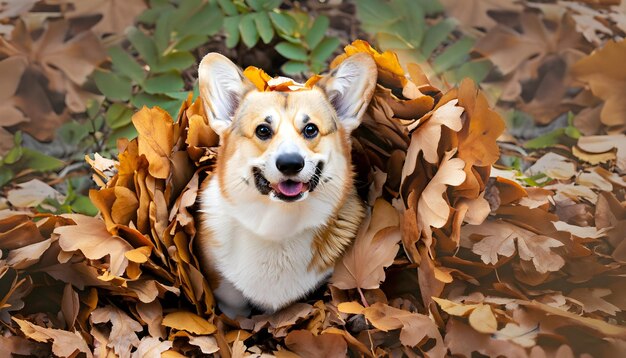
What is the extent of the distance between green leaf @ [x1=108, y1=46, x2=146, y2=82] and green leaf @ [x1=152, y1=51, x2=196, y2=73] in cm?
9

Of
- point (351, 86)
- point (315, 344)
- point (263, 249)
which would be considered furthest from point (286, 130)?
point (315, 344)

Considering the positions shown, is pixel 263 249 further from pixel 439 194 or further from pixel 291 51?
pixel 291 51

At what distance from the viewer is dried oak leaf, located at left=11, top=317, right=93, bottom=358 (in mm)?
1729

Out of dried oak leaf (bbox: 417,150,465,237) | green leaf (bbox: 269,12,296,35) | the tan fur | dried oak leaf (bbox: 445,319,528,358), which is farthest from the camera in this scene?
green leaf (bbox: 269,12,296,35)

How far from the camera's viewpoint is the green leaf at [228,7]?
2867mm

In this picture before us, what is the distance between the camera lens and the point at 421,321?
1720mm

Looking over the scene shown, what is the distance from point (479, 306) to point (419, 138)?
1.46ft

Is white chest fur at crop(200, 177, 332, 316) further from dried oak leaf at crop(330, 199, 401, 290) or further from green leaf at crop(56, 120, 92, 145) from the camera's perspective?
green leaf at crop(56, 120, 92, 145)

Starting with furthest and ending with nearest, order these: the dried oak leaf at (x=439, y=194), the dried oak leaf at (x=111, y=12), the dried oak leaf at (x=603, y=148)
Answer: the dried oak leaf at (x=111, y=12) → the dried oak leaf at (x=603, y=148) → the dried oak leaf at (x=439, y=194)

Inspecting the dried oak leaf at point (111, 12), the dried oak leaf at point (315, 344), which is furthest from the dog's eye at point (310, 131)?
the dried oak leaf at point (111, 12)

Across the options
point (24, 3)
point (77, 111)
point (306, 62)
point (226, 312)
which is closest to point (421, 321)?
point (226, 312)

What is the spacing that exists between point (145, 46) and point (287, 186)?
131cm

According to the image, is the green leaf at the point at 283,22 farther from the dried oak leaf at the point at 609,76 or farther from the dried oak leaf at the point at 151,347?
the dried oak leaf at the point at 151,347

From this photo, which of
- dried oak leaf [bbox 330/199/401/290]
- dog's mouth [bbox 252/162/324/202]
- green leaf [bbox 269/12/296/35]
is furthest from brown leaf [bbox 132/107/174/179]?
green leaf [bbox 269/12/296/35]
